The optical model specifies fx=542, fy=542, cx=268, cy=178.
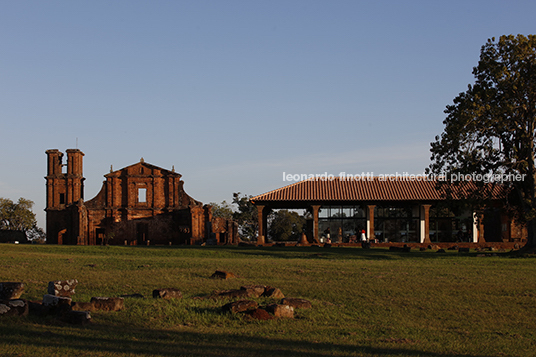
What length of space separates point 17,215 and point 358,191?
2002 inches

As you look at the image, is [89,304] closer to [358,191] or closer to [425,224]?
[358,191]

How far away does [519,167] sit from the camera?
26578 millimetres

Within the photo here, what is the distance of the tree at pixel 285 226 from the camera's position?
71.4 m

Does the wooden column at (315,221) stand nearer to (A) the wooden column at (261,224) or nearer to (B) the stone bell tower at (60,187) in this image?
(A) the wooden column at (261,224)

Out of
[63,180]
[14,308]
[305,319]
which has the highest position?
[63,180]

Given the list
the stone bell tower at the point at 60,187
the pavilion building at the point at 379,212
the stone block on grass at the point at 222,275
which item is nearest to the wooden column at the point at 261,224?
the pavilion building at the point at 379,212

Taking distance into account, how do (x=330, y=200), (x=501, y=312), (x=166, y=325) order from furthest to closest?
(x=330, y=200), (x=501, y=312), (x=166, y=325)

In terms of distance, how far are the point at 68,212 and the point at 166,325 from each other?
154ft

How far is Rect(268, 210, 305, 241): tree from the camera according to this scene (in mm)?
71375

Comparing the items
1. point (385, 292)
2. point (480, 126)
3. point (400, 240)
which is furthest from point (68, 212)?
point (385, 292)

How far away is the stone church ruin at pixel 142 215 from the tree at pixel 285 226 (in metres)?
21.6

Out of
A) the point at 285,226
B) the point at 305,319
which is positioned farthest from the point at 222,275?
the point at 285,226

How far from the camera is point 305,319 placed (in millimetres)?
9633

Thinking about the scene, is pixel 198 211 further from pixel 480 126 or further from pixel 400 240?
pixel 480 126
